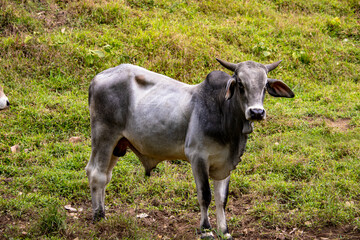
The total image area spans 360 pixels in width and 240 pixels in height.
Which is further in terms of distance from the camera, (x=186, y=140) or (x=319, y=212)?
(x=319, y=212)

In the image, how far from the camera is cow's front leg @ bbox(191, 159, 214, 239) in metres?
4.35

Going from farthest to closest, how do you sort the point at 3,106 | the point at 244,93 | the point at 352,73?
the point at 352,73
the point at 3,106
the point at 244,93

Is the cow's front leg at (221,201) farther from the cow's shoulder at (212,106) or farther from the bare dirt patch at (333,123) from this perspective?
the bare dirt patch at (333,123)

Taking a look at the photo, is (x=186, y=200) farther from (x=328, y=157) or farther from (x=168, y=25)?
(x=168, y=25)

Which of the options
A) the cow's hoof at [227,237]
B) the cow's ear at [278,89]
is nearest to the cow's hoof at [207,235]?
the cow's hoof at [227,237]

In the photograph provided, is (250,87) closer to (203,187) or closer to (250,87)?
(250,87)

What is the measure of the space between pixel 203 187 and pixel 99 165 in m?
1.21

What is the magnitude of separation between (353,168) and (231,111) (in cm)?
255

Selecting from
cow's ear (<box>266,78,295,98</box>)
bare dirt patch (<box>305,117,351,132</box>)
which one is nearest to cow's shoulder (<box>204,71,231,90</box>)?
cow's ear (<box>266,78,295,98</box>)

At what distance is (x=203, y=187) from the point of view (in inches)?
174

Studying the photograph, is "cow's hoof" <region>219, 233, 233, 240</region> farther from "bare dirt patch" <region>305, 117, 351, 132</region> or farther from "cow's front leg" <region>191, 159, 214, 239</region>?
"bare dirt patch" <region>305, 117, 351, 132</region>

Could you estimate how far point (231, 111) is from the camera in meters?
4.24

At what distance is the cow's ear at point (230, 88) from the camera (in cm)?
400

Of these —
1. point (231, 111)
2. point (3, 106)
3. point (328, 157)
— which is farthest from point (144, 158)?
point (328, 157)
